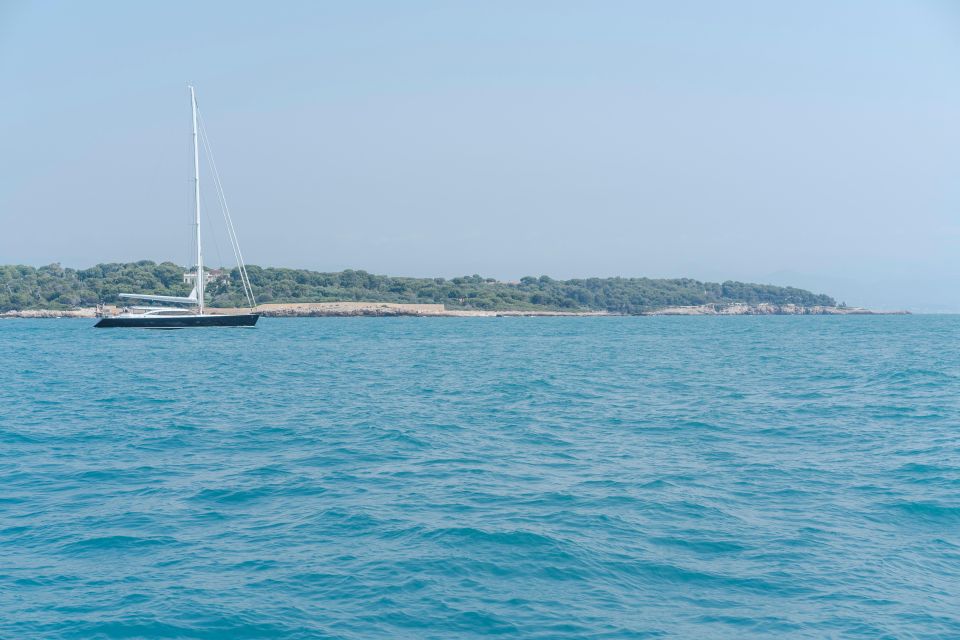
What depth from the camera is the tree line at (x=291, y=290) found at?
134125 mm

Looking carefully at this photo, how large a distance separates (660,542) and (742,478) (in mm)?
4297

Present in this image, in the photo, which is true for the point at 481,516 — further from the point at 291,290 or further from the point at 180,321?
the point at 291,290

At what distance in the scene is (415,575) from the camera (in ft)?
30.0

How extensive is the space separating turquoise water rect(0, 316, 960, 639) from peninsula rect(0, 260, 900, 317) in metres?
114

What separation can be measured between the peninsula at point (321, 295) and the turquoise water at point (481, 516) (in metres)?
114

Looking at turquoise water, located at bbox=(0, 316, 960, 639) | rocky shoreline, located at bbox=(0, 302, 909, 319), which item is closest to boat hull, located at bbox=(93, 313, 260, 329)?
rocky shoreline, located at bbox=(0, 302, 909, 319)

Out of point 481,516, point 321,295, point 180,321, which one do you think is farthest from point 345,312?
point 481,516

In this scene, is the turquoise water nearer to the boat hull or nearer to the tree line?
the boat hull

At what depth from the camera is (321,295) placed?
504 ft

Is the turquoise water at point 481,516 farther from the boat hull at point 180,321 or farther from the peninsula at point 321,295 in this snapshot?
the peninsula at point 321,295

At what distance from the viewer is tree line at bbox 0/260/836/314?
134m

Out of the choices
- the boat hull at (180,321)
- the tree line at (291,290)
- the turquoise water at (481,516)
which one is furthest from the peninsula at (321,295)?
the turquoise water at (481,516)

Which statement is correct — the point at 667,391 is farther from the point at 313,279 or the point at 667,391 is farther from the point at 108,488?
the point at 313,279

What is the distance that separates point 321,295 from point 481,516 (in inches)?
5748
